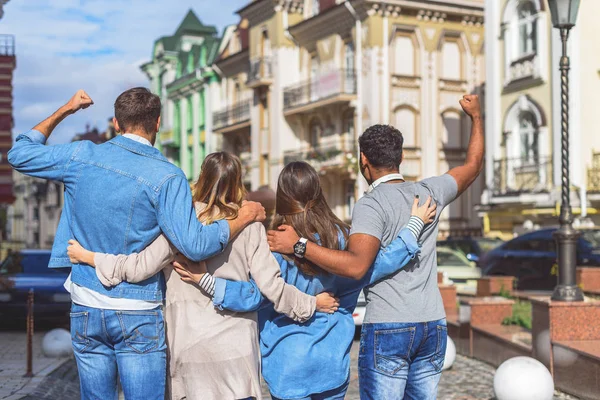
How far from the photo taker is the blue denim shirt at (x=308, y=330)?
172 inches

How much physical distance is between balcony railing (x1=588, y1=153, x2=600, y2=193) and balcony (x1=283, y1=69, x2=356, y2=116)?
42.4 ft

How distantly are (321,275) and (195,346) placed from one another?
0.72 meters

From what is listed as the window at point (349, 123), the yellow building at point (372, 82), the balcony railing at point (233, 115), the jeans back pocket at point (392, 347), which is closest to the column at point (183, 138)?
the balcony railing at point (233, 115)

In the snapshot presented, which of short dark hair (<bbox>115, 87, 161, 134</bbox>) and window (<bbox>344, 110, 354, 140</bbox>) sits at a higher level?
window (<bbox>344, 110, 354, 140</bbox>)

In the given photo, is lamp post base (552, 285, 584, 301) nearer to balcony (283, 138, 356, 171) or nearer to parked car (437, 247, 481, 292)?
parked car (437, 247, 481, 292)

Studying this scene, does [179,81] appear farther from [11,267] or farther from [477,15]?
[11,267]

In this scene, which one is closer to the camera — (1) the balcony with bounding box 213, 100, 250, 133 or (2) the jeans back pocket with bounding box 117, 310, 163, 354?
(2) the jeans back pocket with bounding box 117, 310, 163, 354

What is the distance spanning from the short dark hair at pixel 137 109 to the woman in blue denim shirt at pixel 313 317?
71 centimetres

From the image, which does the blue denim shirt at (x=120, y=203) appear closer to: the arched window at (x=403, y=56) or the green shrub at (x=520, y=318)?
the green shrub at (x=520, y=318)

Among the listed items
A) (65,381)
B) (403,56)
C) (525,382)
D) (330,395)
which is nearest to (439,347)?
(330,395)

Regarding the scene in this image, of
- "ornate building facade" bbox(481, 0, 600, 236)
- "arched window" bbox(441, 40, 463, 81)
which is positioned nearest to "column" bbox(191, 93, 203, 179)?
"arched window" bbox(441, 40, 463, 81)

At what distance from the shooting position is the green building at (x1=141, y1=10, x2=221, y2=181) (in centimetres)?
5506

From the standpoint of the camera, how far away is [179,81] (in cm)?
5875

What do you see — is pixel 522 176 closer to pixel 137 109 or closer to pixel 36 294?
pixel 36 294
